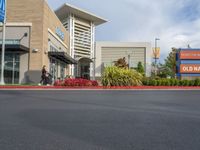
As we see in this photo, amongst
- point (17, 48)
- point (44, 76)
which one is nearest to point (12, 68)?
point (17, 48)

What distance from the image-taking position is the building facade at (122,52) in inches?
3127

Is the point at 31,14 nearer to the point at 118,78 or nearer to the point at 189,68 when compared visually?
the point at 118,78

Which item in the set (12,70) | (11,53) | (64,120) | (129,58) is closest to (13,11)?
(11,53)

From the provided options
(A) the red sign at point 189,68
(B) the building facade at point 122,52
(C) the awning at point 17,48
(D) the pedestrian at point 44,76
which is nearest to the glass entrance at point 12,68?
(C) the awning at point 17,48

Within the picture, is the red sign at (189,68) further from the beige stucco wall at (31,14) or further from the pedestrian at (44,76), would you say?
the beige stucco wall at (31,14)

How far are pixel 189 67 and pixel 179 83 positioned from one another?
6.03m

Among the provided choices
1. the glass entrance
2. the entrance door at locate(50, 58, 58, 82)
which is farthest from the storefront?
the glass entrance

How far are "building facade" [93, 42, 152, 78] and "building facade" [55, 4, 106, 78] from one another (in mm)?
2360

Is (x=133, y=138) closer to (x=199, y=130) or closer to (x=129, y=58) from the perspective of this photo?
(x=199, y=130)

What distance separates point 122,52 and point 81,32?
1384cm

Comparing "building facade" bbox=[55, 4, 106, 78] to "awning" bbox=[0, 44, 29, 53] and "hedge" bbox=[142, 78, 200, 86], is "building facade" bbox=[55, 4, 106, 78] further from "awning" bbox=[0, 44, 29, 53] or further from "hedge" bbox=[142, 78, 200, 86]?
"hedge" bbox=[142, 78, 200, 86]

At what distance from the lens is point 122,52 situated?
80.7 m

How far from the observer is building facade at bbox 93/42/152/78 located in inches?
3127

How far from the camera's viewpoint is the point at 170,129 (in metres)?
5.71
